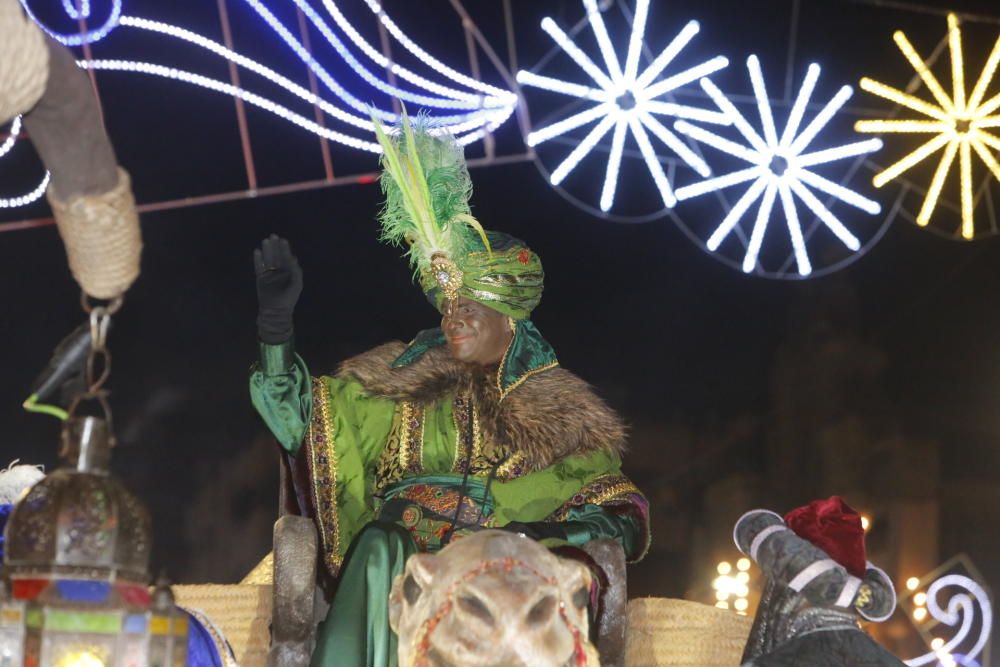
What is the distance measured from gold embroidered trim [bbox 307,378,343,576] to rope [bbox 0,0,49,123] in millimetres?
2046

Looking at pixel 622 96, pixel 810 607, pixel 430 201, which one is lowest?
pixel 810 607

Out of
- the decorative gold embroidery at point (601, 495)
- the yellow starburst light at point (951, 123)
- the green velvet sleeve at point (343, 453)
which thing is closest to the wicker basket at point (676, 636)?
the decorative gold embroidery at point (601, 495)

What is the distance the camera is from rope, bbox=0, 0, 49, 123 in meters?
1.41

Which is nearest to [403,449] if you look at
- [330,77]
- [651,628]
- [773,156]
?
[651,628]

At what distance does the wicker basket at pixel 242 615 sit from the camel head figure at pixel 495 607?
3.66ft

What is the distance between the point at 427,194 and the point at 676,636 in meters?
1.20

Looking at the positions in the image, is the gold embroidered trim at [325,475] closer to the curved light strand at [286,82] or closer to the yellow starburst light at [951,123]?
the curved light strand at [286,82]

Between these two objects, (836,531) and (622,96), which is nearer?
(836,531)

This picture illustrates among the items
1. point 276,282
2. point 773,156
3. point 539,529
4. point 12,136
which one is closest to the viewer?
point 276,282

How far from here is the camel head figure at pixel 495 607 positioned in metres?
1.93

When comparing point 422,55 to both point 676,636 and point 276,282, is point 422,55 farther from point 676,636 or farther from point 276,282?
point 676,636

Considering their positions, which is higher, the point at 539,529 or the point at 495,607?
the point at 539,529

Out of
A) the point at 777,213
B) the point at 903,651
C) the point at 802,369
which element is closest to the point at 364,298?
the point at 777,213

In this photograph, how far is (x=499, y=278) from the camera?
146 inches
